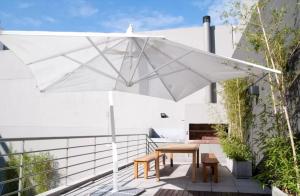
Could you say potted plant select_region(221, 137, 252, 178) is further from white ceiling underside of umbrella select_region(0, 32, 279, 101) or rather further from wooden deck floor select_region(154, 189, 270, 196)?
white ceiling underside of umbrella select_region(0, 32, 279, 101)

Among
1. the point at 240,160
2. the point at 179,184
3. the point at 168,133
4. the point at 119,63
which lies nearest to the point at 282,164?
the point at 179,184

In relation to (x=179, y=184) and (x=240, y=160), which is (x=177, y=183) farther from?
(x=240, y=160)

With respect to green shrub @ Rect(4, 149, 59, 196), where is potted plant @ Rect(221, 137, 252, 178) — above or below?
above

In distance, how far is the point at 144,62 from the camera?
4.90 m

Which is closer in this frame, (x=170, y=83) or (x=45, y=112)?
(x=170, y=83)

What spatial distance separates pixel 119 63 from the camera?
199 inches

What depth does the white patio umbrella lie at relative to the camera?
362cm

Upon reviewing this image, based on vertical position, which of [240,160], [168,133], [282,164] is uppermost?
[168,133]

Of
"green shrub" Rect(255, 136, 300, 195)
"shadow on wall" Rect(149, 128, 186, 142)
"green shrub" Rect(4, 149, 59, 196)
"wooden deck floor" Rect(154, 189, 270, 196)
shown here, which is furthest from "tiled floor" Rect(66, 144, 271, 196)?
"green shrub" Rect(4, 149, 59, 196)

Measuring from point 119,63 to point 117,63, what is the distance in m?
0.04

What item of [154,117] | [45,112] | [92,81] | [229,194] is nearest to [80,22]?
[45,112]

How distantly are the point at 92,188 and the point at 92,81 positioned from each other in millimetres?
1781

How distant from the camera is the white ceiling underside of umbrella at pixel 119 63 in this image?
3674 millimetres

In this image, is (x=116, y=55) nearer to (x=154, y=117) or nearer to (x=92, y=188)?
(x=92, y=188)
